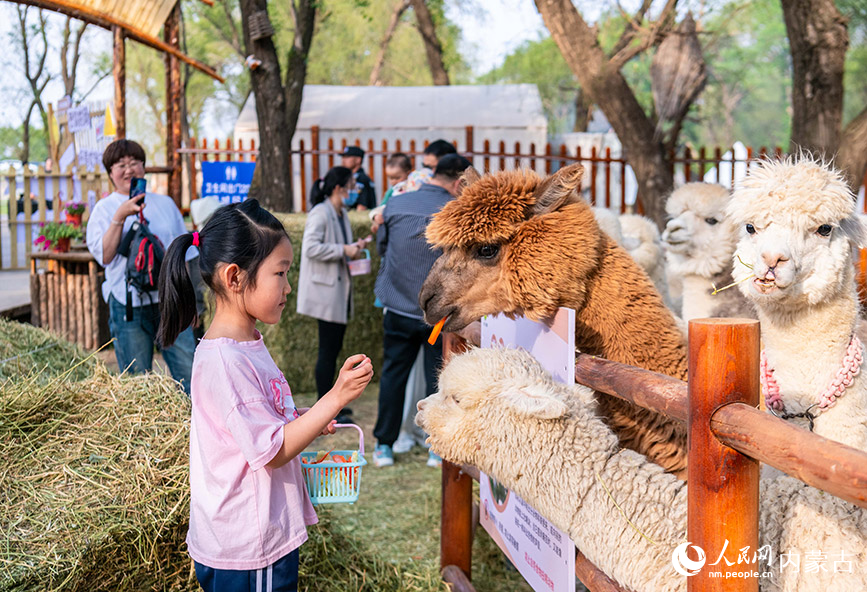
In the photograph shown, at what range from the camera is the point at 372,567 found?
11.2 feet

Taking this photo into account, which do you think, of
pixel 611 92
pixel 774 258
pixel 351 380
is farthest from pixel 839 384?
pixel 611 92

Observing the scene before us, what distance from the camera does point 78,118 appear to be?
853 centimetres

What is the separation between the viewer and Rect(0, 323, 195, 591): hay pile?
8.53ft

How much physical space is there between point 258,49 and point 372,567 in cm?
782

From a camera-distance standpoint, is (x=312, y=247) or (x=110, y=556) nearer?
(x=110, y=556)

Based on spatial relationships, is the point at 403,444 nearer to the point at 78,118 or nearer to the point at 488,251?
the point at 488,251

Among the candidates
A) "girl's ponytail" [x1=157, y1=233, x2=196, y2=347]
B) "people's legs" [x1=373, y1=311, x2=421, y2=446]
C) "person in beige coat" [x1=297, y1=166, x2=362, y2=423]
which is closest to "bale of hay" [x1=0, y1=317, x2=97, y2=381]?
"girl's ponytail" [x1=157, y1=233, x2=196, y2=347]

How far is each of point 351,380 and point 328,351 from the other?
432cm

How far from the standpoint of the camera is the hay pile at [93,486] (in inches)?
102

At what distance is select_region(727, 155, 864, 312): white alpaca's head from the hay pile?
84.3 inches

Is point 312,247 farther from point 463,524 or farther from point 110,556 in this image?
point 110,556

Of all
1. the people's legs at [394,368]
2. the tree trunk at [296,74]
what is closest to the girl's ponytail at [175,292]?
the people's legs at [394,368]

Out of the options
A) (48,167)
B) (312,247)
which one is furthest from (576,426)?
(48,167)

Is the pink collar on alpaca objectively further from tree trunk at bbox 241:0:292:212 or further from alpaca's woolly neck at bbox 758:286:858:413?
tree trunk at bbox 241:0:292:212
